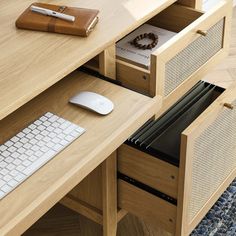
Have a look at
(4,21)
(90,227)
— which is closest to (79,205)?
(90,227)

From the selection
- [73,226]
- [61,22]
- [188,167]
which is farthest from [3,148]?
[73,226]

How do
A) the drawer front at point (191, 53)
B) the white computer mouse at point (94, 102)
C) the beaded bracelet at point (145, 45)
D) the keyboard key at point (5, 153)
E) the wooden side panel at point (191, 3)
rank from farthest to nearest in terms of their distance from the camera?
the wooden side panel at point (191, 3)
the beaded bracelet at point (145, 45)
the drawer front at point (191, 53)
the white computer mouse at point (94, 102)
the keyboard key at point (5, 153)

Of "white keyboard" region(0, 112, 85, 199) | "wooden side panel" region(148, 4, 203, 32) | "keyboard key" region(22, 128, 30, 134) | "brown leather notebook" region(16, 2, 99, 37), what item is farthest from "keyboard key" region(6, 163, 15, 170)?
"wooden side panel" region(148, 4, 203, 32)

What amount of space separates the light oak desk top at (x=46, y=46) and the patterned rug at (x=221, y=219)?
26.2 inches

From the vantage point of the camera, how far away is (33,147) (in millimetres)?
1194

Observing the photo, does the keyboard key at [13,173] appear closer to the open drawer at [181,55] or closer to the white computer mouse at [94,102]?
the white computer mouse at [94,102]

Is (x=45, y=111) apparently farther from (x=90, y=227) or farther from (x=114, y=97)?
(x=90, y=227)

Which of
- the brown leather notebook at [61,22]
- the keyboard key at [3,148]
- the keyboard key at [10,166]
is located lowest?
the keyboard key at [10,166]

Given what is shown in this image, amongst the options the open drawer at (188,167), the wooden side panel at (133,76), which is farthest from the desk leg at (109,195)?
the wooden side panel at (133,76)

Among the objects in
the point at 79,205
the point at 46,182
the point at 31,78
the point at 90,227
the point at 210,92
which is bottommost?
the point at 90,227

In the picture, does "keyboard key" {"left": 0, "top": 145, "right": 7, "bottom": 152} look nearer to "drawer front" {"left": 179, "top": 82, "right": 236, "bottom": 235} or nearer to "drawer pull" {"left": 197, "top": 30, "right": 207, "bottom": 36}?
"drawer front" {"left": 179, "top": 82, "right": 236, "bottom": 235}

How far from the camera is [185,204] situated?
148cm

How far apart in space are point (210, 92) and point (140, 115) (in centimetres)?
50

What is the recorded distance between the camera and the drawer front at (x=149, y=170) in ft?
4.78
